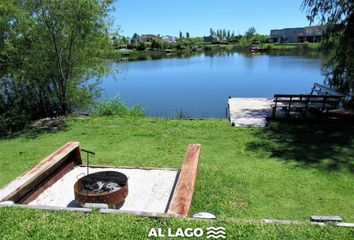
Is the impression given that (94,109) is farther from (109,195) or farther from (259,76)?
(259,76)

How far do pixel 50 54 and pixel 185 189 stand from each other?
7253mm

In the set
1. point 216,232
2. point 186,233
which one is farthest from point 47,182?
point 216,232

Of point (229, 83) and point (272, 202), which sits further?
point (229, 83)

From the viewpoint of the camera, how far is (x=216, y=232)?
3180mm

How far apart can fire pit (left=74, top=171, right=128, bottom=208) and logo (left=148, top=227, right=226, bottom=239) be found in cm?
108

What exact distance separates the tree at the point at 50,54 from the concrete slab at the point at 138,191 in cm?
484

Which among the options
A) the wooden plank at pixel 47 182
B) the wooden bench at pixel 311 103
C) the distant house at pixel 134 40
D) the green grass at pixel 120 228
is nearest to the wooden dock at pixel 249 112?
the wooden bench at pixel 311 103

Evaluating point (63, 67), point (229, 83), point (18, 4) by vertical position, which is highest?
point (18, 4)

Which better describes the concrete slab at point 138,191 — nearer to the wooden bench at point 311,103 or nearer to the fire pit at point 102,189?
the fire pit at point 102,189

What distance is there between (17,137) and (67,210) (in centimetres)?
537

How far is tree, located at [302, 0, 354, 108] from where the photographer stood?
31.4 ft

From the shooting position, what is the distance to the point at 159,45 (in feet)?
291

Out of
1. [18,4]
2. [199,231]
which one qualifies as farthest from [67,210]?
[18,4]

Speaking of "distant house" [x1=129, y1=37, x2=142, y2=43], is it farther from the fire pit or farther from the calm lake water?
the fire pit
